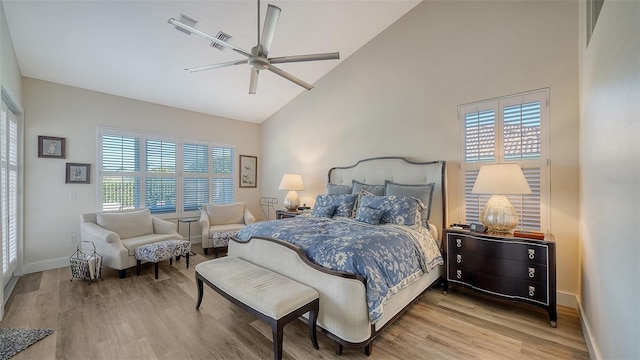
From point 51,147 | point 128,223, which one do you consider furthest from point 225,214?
point 51,147

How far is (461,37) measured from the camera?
10.9 ft

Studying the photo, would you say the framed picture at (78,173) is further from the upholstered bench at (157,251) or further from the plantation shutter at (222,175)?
the plantation shutter at (222,175)

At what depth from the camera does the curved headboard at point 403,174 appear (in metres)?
3.40

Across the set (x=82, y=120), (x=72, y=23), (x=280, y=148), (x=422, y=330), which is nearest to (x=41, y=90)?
(x=82, y=120)

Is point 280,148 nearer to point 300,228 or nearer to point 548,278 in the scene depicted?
point 300,228

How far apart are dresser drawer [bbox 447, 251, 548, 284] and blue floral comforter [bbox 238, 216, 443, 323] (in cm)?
23

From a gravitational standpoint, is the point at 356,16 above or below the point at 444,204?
above

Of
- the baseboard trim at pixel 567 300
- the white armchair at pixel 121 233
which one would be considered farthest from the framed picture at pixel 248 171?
the baseboard trim at pixel 567 300

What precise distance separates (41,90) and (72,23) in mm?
1597

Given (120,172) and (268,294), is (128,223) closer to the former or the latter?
(120,172)

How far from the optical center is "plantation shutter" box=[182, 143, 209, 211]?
527 cm

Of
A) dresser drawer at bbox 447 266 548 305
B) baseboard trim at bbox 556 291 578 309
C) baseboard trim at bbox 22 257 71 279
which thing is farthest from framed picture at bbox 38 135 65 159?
baseboard trim at bbox 556 291 578 309

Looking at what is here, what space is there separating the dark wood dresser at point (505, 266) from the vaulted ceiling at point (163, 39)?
10.3 feet

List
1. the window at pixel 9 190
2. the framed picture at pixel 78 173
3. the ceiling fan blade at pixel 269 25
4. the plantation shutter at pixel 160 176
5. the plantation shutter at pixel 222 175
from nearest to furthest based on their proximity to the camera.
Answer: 1. the ceiling fan blade at pixel 269 25
2. the window at pixel 9 190
3. the framed picture at pixel 78 173
4. the plantation shutter at pixel 160 176
5. the plantation shutter at pixel 222 175
